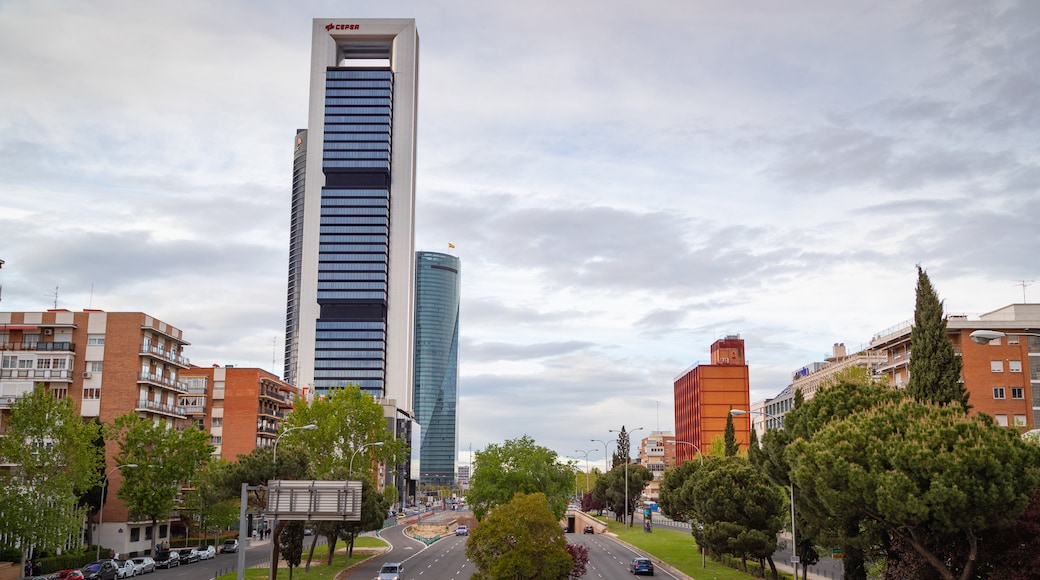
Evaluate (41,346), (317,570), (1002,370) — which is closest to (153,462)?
(41,346)

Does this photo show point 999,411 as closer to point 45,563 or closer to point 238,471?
point 238,471

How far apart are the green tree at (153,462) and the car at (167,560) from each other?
244 inches

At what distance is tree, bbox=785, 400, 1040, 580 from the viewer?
103ft

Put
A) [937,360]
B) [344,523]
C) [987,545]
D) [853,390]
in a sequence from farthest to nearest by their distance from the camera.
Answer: [344,523], [937,360], [853,390], [987,545]

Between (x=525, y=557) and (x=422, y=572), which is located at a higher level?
(x=525, y=557)

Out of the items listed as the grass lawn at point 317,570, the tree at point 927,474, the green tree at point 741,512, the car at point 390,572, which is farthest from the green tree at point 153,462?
the tree at point 927,474

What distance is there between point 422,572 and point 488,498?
1442cm

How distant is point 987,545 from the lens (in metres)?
33.9

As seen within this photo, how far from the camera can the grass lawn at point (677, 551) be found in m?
62.6

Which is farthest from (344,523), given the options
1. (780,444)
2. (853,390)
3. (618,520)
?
(618,520)

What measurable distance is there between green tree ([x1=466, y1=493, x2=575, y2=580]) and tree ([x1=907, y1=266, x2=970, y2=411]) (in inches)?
764

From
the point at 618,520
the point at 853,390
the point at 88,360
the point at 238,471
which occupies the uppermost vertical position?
the point at 88,360

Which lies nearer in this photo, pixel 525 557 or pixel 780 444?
pixel 525 557

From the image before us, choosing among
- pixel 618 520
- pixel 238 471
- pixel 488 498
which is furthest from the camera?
pixel 618 520
